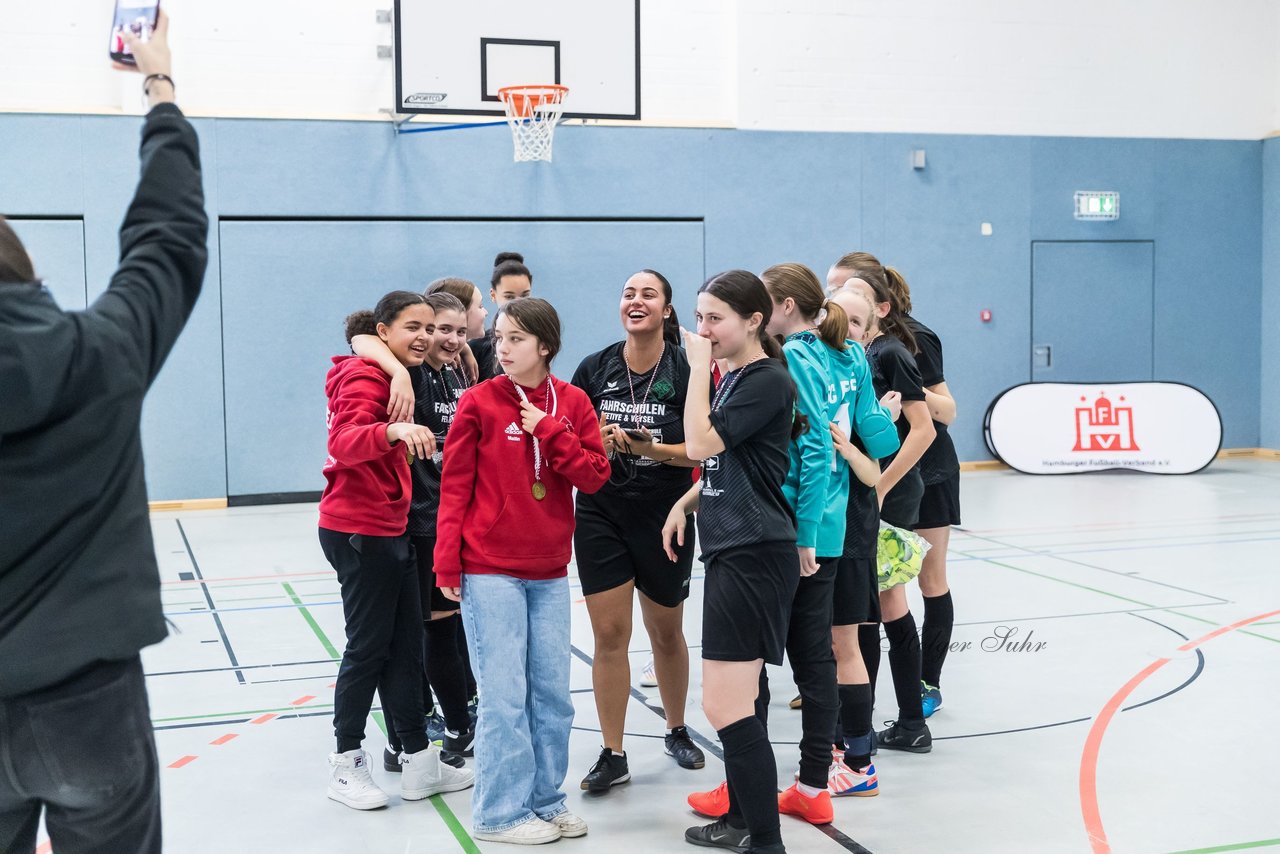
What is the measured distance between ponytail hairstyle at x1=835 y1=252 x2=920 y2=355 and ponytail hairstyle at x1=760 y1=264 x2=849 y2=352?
618 millimetres

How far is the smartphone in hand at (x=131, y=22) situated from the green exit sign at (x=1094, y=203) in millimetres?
12040

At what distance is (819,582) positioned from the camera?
10.7ft

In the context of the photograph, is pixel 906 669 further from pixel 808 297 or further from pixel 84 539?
pixel 84 539

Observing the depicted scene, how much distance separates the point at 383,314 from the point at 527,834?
5.21 feet

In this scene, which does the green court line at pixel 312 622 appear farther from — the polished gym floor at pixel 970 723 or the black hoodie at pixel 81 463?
the black hoodie at pixel 81 463

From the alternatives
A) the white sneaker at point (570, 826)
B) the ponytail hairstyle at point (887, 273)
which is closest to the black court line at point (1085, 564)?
the ponytail hairstyle at point (887, 273)

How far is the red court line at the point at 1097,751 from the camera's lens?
326 cm

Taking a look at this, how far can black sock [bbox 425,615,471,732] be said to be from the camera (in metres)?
3.87

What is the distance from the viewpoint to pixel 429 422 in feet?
12.9

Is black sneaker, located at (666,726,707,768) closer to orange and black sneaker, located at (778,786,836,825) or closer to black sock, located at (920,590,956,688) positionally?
orange and black sneaker, located at (778,786,836,825)

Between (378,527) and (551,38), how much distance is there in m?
6.78

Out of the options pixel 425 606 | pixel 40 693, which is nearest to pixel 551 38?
pixel 425 606

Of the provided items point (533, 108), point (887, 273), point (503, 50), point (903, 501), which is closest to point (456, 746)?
point (903, 501)

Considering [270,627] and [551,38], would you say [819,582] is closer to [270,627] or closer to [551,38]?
[270,627]
